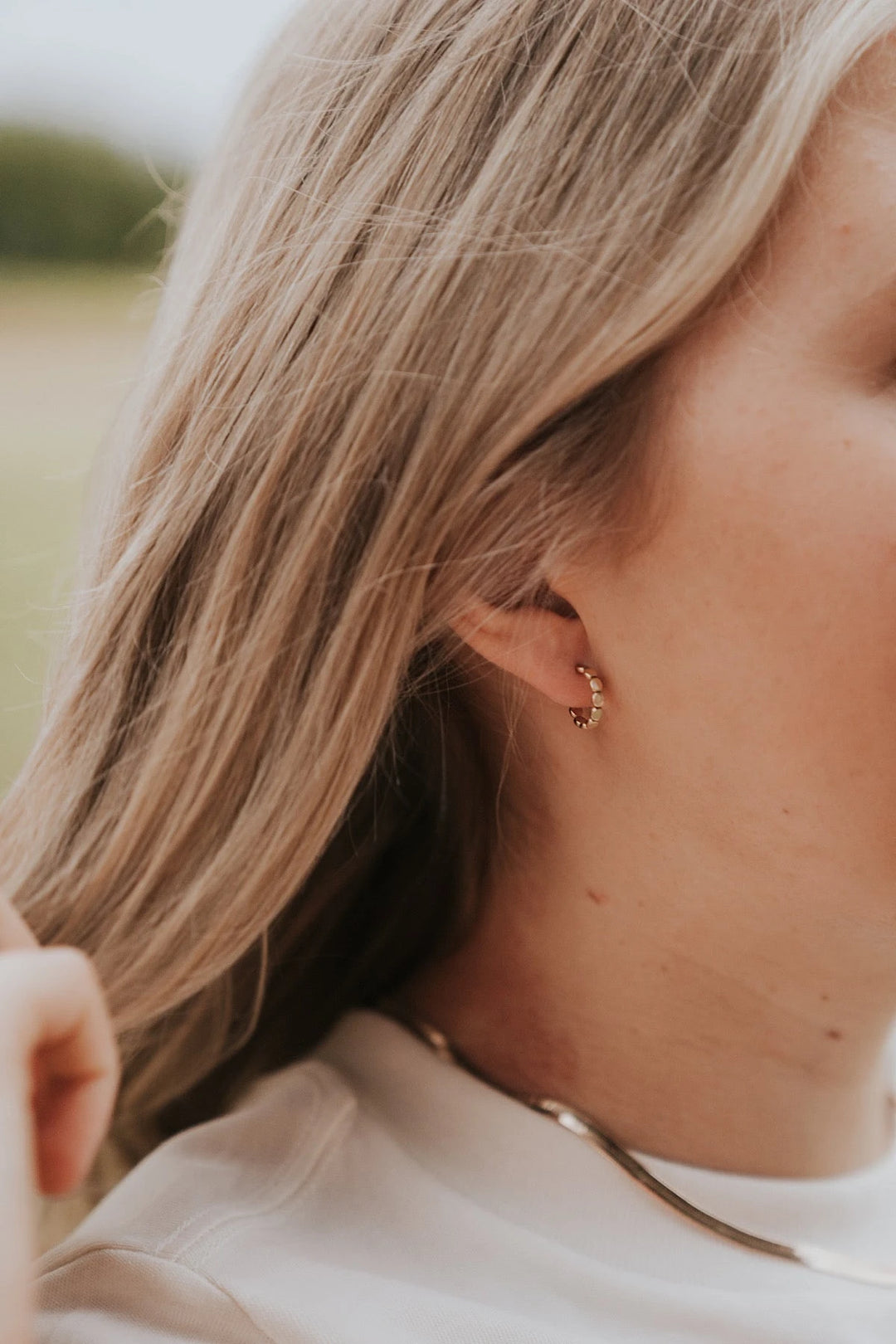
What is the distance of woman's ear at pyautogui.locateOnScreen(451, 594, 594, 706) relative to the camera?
878mm

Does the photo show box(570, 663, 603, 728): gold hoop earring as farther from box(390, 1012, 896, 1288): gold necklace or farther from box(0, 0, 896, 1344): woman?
box(390, 1012, 896, 1288): gold necklace

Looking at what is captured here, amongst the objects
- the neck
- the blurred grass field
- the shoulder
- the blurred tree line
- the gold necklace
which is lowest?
the shoulder

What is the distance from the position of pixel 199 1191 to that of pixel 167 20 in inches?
40.0

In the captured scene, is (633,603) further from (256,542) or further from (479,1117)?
(479,1117)

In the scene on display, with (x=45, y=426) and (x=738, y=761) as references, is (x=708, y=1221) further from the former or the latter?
(x=45, y=426)

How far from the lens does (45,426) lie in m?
1.23

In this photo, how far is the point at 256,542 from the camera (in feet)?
2.76

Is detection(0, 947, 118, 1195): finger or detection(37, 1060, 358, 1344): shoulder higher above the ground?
detection(0, 947, 118, 1195): finger

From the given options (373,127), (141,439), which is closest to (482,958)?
(141,439)

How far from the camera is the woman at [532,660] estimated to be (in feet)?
2.56

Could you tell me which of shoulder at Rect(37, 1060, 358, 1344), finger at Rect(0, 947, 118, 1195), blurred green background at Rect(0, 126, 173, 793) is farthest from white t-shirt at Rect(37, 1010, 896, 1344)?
blurred green background at Rect(0, 126, 173, 793)

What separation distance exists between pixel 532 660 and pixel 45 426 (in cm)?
→ 61

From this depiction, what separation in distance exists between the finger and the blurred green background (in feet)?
1.49

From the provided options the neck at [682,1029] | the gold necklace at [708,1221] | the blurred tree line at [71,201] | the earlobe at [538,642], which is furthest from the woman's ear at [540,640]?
the blurred tree line at [71,201]
